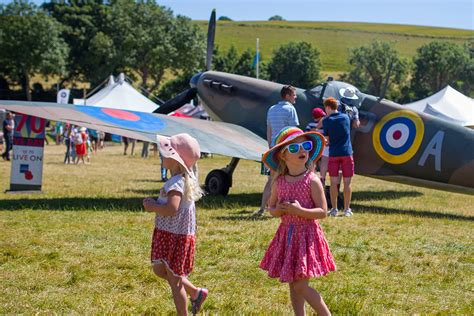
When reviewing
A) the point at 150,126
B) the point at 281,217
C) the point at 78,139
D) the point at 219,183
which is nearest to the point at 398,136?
the point at 219,183

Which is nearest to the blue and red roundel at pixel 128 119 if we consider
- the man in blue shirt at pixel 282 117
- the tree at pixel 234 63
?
the man in blue shirt at pixel 282 117

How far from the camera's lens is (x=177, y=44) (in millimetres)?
68438

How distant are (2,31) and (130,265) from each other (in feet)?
205

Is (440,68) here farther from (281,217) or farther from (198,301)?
(198,301)

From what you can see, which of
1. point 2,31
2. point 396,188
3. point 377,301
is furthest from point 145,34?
point 377,301

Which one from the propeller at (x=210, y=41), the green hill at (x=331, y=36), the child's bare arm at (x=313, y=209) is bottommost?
the child's bare arm at (x=313, y=209)

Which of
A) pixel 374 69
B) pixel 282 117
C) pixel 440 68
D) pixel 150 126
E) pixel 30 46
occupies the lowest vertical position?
pixel 150 126

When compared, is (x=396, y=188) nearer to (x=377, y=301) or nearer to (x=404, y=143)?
(x=404, y=143)

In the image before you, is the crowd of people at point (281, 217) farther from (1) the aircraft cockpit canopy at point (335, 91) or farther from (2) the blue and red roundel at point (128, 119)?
(1) the aircraft cockpit canopy at point (335, 91)

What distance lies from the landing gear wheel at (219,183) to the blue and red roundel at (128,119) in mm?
1547

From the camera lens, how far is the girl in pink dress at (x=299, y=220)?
13.0 feet

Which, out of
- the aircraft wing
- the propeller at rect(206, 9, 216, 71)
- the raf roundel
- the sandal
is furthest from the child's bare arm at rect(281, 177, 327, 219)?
the propeller at rect(206, 9, 216, 71)

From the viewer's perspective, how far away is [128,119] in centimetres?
1073

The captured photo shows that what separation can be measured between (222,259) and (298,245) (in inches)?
90.3
